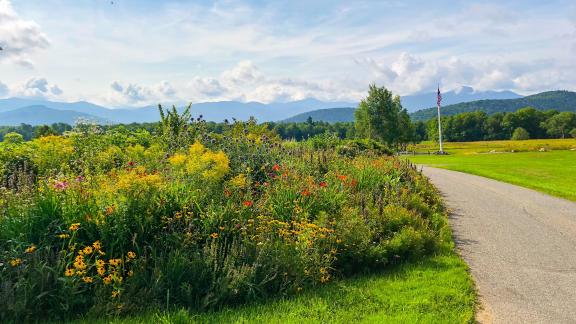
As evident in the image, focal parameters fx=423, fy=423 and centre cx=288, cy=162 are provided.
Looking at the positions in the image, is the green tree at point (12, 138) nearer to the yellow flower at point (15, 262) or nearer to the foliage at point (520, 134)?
the yellow flower at point (15, 262)

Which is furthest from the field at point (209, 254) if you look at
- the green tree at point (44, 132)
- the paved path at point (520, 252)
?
the green tree at point (44, 132)

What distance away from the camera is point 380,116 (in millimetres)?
63281

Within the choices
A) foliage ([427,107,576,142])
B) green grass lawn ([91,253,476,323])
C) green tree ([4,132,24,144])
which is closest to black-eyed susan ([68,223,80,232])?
green grass lawn ([91,253,476,323])

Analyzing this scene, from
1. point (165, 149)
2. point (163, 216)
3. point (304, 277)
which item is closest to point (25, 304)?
point (163, 216)

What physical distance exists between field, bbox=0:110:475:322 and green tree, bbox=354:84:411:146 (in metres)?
56.4

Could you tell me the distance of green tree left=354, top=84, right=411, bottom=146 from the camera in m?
62.9

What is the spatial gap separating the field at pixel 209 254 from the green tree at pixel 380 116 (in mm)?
56385

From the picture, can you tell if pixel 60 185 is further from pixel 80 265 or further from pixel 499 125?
pixel 499 125

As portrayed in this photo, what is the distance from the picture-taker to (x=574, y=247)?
8328 millimetres

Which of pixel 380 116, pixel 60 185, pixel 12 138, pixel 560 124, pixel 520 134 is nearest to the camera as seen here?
pixel 60 185

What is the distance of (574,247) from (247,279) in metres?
6.94

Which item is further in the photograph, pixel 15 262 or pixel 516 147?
pixel 516 147

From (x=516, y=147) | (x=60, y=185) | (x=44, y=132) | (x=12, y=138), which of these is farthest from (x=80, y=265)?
(x=516, y=147)

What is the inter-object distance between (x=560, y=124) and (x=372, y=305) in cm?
13188
